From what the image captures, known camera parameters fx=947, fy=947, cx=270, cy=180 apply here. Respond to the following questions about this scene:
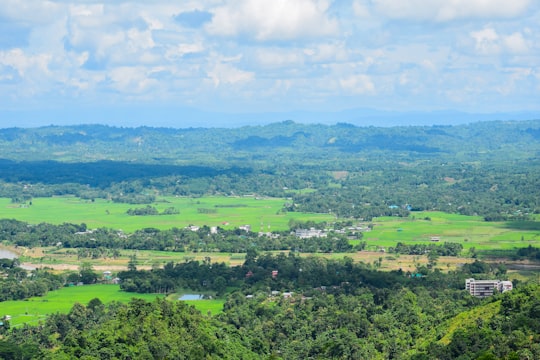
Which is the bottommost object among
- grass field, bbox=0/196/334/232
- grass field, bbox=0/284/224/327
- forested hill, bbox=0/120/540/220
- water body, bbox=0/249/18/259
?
water body, bbox=0/249/18/259

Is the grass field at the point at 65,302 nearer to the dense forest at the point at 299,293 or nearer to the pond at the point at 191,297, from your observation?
the pond at the point at 191,297

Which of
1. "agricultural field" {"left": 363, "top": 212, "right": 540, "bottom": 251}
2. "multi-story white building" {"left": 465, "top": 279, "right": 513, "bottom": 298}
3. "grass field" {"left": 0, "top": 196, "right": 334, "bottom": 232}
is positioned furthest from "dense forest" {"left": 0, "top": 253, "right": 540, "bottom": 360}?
"grass field" {"left": 0, "top": 196, "right": 334, "bottom": 232}

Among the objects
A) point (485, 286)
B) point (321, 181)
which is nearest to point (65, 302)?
point (485, 286)

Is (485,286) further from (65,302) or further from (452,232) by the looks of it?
(452,232)

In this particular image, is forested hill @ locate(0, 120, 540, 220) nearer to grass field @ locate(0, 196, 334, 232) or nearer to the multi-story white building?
grass field @ locate(0, 196, 334, 232)

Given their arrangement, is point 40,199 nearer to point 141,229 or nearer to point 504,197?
point 141,229
